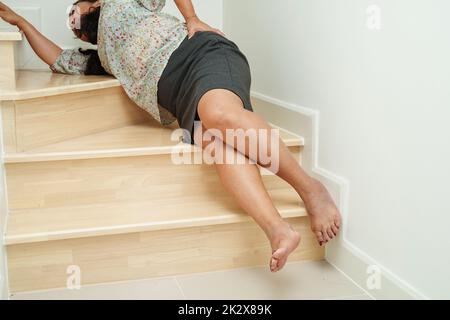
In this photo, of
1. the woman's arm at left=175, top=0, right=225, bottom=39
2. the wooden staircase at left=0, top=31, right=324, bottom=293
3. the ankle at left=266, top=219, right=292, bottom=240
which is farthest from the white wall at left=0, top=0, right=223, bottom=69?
the ankle at left=266, top=219, right=292, bottom=240

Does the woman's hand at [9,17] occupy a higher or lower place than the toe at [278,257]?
higher

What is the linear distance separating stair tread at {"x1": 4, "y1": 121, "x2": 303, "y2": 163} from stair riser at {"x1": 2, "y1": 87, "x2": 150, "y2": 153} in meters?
0.03

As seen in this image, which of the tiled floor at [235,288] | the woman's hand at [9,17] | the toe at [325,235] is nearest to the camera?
the tiled floor at [235,288]

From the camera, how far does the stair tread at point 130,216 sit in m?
1.56

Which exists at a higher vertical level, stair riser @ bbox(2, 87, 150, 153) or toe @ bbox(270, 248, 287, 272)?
stair riser @ bbox(2, 87, 150, 153)

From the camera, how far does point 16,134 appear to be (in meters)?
1.74

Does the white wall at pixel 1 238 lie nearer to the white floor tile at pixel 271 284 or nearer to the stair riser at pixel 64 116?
the stair riser at pixel 64 116

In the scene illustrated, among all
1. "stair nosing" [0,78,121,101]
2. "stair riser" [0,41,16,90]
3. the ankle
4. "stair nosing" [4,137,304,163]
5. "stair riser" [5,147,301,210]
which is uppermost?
"stair riser" [0,41,16,90]

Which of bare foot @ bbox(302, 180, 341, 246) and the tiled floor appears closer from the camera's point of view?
the tiled floor

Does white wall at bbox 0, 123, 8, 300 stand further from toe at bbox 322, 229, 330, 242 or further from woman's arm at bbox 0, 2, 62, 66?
toe at bbox 322, 229, 330, 242

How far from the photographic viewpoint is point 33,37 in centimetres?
219

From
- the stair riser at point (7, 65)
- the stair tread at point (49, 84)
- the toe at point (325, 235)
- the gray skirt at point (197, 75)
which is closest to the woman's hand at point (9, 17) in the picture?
the stair tread at point (49, 84)

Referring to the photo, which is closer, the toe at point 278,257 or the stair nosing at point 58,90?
the toe at point 278,257

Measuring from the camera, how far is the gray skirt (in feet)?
5.70
